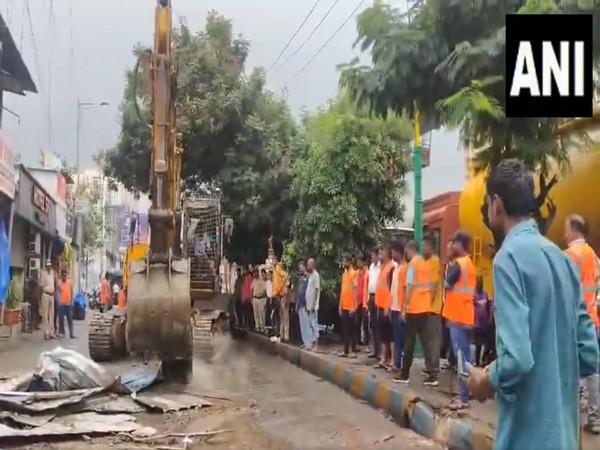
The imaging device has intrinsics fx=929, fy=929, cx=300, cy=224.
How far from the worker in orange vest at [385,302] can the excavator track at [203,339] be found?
525 centimetres

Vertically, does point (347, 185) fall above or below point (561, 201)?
above

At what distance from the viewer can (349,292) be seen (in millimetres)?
15500

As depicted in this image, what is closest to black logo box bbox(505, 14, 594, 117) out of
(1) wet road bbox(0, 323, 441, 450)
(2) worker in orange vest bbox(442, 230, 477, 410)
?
(2) worker in orange vest bbox(442, 230, 477, 410)

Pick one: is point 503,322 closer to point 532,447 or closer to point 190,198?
point 532,447

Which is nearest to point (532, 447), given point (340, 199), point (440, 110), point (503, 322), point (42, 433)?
point (503, 322)

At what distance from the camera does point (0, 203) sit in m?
22.8

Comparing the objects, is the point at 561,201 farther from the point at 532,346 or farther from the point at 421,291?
the point at 532,346

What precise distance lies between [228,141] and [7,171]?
610 centimetres

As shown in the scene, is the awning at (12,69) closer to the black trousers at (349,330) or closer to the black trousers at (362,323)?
the black trousers at (362,323)

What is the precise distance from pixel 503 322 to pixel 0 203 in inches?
847

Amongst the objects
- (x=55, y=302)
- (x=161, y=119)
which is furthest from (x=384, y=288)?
(x=55, y=302)

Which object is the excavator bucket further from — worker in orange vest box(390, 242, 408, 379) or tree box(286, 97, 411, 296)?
tree box(286, 97, 411, 296)

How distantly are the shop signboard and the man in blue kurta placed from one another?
18.9 metres

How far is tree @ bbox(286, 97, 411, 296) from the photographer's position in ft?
58.6
